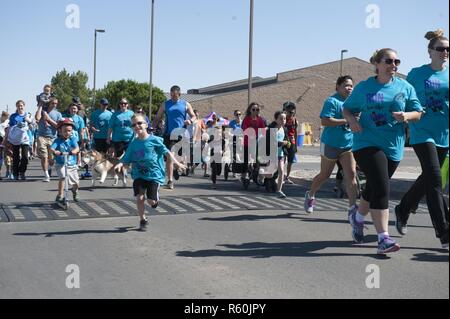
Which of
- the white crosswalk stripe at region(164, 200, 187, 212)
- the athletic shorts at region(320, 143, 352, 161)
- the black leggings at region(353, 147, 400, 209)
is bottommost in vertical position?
the white crosswalk stripe at region(164, 200, 187, 212)

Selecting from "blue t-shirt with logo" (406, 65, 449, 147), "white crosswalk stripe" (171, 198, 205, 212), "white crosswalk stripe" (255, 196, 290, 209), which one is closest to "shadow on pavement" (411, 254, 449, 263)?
"blue t-shirt with logo" (406, 65, 449, 147)

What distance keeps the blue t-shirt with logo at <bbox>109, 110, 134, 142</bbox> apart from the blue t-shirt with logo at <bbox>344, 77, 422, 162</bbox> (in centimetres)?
741

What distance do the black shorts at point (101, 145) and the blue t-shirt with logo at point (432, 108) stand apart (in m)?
8.94

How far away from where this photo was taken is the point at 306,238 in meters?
7.10

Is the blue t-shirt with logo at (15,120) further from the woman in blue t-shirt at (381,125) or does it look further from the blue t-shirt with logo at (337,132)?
the woman in blue t-shirt at (381,125)

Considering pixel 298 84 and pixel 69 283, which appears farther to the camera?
pixel 298 84

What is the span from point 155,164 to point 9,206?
3085 mm

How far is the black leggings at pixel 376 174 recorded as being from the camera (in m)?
5.88

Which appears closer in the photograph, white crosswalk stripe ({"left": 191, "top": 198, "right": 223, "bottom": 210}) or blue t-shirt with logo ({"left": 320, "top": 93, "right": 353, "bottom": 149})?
blue t-shirt with logo ({"left": 320, "top": 93, "right": 353, "bottom": 149})

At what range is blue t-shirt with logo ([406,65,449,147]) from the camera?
620 cm

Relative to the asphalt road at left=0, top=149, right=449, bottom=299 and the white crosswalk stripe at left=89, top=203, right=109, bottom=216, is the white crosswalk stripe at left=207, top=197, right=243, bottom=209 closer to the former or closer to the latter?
the asphalt road at left=0, top=149, right=449, bottom=299
